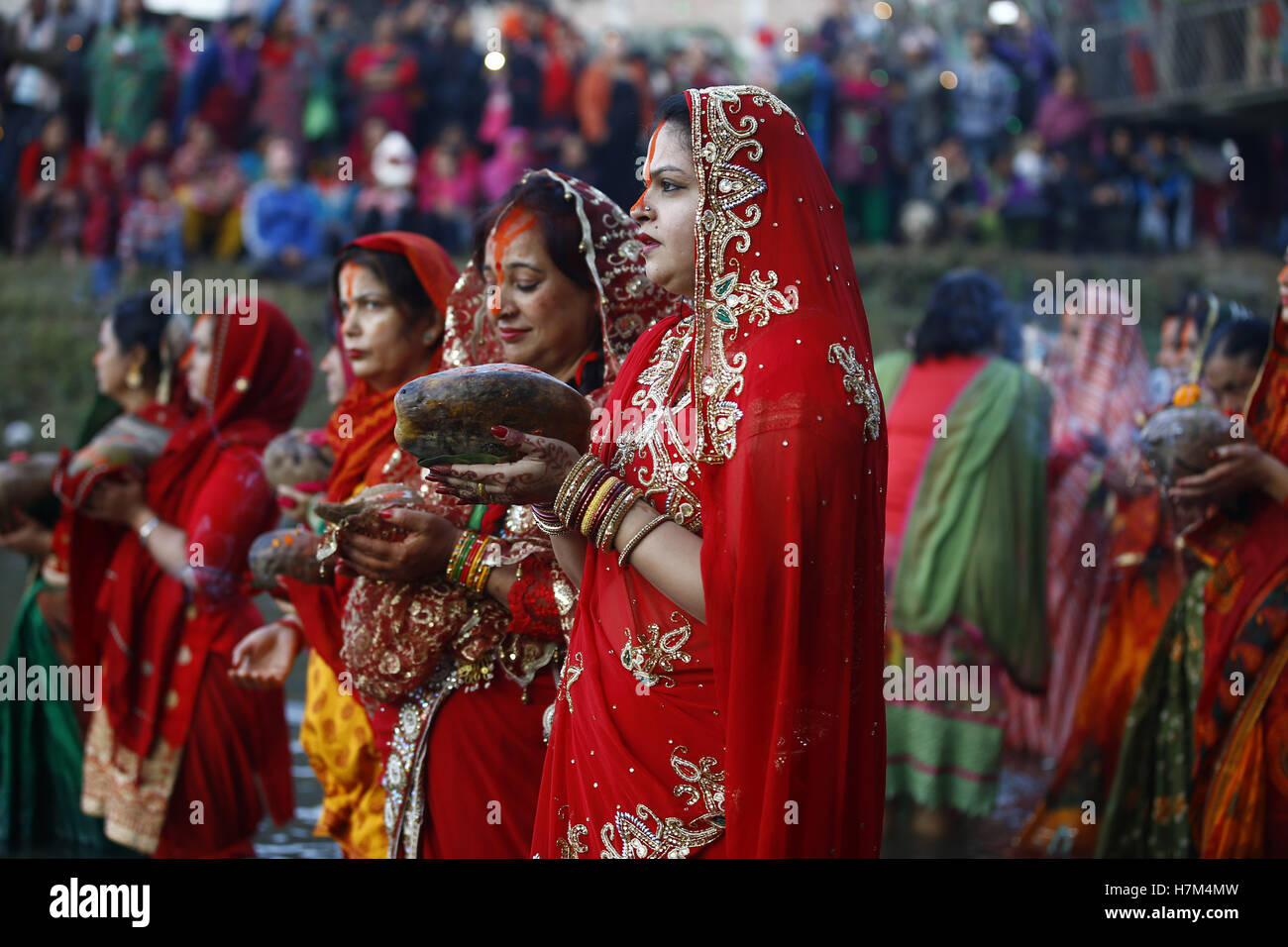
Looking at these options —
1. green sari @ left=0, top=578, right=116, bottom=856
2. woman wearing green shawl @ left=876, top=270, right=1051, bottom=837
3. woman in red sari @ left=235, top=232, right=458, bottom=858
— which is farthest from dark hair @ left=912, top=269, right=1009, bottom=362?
green sari @ left=0, top=578, right=116, bottom=856

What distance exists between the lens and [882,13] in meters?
13.2

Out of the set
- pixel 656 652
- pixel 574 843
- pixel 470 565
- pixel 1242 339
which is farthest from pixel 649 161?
pixel 1242 339

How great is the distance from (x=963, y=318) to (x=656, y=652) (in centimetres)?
321

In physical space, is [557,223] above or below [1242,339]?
above

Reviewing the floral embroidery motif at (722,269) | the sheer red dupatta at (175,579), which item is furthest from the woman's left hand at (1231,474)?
the sheer red dupatta at (175,579)

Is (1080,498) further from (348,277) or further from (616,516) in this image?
(616,516)

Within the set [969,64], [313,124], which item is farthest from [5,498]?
[969,64]

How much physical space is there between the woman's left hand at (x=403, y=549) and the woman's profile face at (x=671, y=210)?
30.4 inches

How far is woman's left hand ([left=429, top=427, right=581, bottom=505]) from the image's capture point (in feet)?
7.18

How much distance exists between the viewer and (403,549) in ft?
8.98

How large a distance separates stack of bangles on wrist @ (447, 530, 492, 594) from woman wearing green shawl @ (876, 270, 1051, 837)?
253 cm

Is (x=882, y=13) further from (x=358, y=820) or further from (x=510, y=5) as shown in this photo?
(x=358, y=820)

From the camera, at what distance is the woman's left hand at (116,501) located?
14.1 feet
